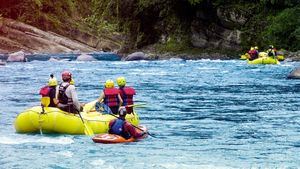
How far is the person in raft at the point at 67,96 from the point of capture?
16.6m

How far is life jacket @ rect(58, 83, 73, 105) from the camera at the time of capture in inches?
655

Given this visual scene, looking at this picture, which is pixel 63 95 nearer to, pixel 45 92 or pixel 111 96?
pixel 45 92

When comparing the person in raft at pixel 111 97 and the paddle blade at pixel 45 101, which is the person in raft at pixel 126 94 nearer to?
the person in raft at pixel 111 97

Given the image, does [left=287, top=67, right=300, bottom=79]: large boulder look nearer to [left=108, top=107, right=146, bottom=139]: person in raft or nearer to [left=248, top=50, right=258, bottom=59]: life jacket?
[left=248, top=50, right=258, bottom=59]: life jacket

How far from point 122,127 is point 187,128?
9.15 ft

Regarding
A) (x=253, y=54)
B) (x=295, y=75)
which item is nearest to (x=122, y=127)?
(x=295, y=75)

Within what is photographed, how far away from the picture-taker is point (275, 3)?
50.7 metres

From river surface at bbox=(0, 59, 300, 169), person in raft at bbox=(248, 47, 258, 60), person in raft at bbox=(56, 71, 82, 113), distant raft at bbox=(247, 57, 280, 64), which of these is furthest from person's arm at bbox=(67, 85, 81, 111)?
person in raft at bbox=(248, 47, 258, 60)

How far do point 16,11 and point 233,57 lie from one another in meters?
35.9

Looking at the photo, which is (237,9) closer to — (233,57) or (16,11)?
(233,57)

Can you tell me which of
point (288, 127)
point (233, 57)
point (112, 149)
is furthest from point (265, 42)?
point (112, 149)

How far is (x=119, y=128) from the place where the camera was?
15.7 meters

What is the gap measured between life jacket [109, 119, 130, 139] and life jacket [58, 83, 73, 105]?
1.65m

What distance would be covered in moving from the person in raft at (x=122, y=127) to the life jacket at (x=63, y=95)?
1.58 m
